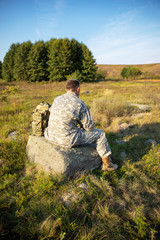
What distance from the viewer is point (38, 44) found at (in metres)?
26.8

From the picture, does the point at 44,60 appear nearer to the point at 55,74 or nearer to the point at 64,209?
the point at 55,74

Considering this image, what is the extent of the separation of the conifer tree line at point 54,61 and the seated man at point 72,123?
79.0 feet

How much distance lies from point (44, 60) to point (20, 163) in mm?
28186

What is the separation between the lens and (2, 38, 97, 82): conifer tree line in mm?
26062

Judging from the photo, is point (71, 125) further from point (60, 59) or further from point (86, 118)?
point (60, 59)

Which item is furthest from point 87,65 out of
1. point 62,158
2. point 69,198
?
point 69,198

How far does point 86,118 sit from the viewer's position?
248 cm

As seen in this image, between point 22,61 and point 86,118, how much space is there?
101 feet

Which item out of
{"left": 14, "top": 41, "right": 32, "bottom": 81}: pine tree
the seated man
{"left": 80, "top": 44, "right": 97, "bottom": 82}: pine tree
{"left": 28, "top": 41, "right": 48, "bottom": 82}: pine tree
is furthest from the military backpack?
{"left": 14, "top": 41, "right": 32, "bottom": 81}: pine tree

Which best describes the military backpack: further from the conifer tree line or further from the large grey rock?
the conifer tree line

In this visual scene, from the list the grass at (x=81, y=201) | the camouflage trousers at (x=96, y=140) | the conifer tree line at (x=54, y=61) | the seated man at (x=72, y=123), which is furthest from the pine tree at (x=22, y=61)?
the camouflage trousers at (x=96, y=140)

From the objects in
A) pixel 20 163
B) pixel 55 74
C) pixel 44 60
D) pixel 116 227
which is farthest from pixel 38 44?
Result: pixel 116 227

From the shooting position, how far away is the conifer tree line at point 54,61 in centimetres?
2606

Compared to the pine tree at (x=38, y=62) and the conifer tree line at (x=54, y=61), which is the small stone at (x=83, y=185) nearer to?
the conifer tree line at (x=54, y=61)
